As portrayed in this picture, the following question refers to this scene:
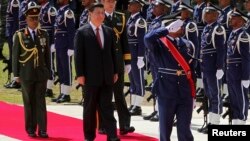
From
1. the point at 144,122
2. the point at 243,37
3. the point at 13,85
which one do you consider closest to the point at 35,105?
the point at 144,122

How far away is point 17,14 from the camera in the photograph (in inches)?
705

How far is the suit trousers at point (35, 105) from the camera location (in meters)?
11.9

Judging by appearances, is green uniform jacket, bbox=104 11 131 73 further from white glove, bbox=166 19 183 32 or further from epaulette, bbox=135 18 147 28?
white glove, bbox=166 19 183 32

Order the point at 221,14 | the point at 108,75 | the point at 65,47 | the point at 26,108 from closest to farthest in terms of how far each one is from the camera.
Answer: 1. the point at 108,75
2. the point at 26,108
3. the point at 221,14
4. the point at 65,47

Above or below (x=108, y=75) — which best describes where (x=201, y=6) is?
above

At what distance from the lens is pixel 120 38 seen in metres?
12.1

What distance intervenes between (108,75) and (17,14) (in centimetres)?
735

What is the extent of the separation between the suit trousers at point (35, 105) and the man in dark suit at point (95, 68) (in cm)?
111

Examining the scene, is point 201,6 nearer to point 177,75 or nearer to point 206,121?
point 206,121

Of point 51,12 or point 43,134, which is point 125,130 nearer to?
point 43,134

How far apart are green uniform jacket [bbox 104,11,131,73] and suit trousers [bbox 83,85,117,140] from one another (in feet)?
2.83

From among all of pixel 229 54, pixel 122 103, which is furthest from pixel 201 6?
pixel 122 103

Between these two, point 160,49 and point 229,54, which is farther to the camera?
point 229,54

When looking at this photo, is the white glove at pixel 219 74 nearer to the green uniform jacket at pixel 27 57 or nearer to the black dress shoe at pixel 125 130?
the black dress shoe at pixel 125 130
